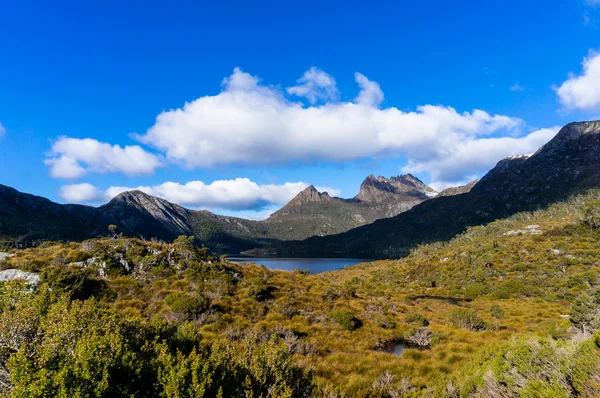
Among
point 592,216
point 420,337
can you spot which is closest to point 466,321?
point 420,337

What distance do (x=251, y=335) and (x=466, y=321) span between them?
802 inches

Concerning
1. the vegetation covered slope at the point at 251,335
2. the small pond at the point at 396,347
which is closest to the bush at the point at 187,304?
the vegetation covered slope at the point at 251,335

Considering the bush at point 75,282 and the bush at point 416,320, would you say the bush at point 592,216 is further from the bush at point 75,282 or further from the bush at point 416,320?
the bush at point 75,282

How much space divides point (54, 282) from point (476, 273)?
63.2 meters

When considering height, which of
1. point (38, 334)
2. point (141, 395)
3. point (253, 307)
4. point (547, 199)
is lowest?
point (253, 307)

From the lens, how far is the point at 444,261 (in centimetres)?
6900

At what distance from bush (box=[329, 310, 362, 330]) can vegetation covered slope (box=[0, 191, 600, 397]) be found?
0.11 meters

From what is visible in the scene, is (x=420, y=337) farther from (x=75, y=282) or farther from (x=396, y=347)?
(x=75, y=282)

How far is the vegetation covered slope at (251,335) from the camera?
616 centimetres

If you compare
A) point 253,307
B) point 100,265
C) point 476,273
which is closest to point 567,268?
point 476,273

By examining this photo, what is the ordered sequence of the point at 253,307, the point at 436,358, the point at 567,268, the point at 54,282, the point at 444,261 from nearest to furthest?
the point at 436,358, the point at 54,282, the point at 253,307, the point at 567,268, the point at 444,261

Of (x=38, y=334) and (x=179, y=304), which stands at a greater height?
(x=38, y=334)

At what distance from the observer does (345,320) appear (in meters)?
19.9

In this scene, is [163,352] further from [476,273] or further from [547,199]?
[547,199]
